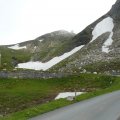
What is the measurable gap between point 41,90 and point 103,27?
10993 cm

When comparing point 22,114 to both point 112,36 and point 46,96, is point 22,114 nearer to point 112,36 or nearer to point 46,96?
point 46,96

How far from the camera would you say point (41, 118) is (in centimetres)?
3050

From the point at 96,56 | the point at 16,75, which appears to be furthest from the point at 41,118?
the point at 96,56

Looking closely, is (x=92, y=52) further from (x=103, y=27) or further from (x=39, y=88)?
(x=39, y=88)

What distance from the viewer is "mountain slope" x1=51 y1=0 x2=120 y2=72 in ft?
397

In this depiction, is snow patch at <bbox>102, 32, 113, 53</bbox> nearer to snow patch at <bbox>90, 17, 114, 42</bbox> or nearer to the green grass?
snow patch at <bbox>90, 17, 114, 42</bbox>

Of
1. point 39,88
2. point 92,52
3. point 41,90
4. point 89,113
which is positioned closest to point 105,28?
point 92,52

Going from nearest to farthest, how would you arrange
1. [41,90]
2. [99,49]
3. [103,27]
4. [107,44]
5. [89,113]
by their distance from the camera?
[89,113]
[41,90]
[99,49]
[107,44]
[103,27]

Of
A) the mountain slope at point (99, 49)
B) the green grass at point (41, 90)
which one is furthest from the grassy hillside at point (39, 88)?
the mountain slope at point (99, 49)

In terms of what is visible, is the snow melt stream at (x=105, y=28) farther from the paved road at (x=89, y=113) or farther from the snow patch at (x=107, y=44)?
the paved road at (x=89, y=113)

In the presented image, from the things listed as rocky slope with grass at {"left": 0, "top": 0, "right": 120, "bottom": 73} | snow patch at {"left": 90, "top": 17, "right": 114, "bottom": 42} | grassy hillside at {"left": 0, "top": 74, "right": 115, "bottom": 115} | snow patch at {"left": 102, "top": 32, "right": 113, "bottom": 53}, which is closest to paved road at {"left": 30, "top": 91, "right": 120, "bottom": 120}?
grassy hillside at {"left": 0, "top": 74, "right": 115, "bottom": 115}

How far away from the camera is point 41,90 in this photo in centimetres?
5834

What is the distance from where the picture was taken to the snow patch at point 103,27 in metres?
160

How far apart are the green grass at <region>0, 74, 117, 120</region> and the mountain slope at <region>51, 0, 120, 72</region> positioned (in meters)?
40.5
